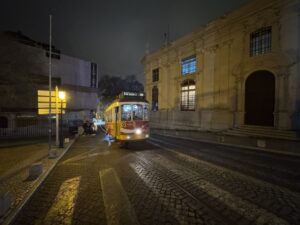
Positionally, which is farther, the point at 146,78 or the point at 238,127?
the point at 146,78

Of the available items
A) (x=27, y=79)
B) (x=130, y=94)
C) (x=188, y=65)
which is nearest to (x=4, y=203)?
(x=130, y=94)

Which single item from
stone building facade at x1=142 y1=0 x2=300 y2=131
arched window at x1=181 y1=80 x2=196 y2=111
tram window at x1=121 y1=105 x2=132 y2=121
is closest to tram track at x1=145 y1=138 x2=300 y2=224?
tram window at x1=121 y1=105 x2=132 y2=121

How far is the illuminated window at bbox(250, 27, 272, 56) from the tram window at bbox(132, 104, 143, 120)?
13.2 meters

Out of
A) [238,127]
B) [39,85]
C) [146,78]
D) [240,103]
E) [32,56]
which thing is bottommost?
[238,127]

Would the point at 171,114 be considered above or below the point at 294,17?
below

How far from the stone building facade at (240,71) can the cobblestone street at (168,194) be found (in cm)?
906

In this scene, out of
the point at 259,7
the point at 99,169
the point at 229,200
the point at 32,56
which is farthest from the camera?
the point at 32,56

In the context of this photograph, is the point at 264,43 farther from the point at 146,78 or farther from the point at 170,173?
the point at 146,78

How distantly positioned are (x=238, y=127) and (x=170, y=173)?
12857 millimetres

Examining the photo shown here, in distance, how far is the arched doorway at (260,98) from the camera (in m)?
15.2

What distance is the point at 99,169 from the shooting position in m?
7.19

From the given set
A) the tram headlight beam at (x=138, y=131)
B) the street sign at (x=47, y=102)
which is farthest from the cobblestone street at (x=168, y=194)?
the street sign at (x=47, y=102)

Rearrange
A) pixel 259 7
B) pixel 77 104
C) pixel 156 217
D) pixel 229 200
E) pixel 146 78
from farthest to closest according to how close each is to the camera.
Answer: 1. pixel 77 104
2. pixel 146 78
3. pixel 259 7
4. pixel 229 200
5. pixel 156 217

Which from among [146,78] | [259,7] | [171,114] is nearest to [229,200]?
[259,7]
